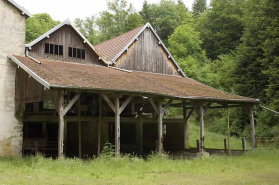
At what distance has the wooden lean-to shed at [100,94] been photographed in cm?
1445

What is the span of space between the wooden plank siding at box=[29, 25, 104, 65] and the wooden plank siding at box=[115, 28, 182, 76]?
2.27 m

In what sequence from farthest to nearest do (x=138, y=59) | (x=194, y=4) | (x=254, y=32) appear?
(x=194, y=4)
(x=254, y=32)
(x=138, y=59)

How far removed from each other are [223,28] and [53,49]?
33454mm

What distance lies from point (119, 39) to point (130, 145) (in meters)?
8.81

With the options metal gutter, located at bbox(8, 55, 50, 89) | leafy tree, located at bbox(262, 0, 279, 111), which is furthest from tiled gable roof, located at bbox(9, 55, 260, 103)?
leafy tree, located at bbox(262, 0, 279, 111)

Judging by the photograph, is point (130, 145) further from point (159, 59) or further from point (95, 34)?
point (95, 34)

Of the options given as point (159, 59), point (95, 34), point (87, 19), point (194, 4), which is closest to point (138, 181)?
point (159, 59)

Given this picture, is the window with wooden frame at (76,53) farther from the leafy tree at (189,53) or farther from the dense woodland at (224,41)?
the leafy tree at (189,53)

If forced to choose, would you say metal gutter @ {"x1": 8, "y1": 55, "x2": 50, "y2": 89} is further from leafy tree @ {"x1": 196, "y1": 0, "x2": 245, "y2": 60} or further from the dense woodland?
leafy tree @ {"x1": 196, "y1": 0, "x2": 245, "y2": 60}

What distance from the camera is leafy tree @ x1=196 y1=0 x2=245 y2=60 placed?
4519 cm

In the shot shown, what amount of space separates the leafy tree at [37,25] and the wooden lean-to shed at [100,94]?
2458 cm

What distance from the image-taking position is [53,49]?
18.6 m

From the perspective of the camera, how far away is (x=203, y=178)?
11.3 m

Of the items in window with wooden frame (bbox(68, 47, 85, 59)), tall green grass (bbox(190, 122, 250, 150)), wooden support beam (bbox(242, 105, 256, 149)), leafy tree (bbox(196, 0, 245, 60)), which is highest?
leafy tree (bbox(196, 0, 245, 60))
